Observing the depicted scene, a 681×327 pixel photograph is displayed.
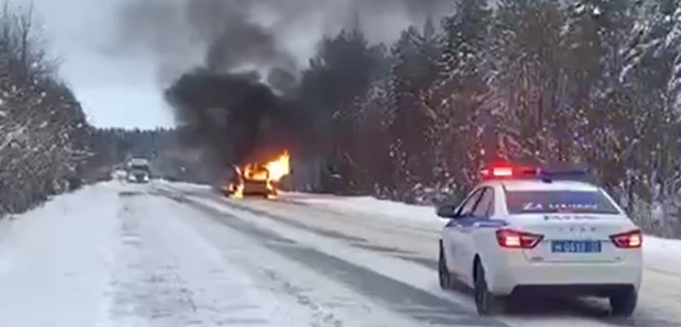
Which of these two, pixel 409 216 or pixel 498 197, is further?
pixel 409 216

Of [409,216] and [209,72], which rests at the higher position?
[209,72]

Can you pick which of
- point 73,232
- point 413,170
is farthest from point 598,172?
point 413,170

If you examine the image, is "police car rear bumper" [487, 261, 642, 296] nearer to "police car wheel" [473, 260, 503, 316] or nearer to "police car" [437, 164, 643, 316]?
"police car" [437, 164, 643, 316]

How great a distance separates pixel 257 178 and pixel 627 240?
222 feet

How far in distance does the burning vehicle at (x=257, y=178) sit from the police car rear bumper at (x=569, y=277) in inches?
2517

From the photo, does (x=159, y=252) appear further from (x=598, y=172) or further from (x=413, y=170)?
(x=413, y=170)

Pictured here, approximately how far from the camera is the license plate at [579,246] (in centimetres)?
1345

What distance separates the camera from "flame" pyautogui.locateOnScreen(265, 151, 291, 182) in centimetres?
8350

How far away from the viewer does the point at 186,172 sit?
138 meters

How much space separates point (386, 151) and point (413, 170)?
6.27 metres

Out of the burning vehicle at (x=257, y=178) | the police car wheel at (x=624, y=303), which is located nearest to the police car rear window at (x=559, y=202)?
the police car wheel at (x=624, y=303)

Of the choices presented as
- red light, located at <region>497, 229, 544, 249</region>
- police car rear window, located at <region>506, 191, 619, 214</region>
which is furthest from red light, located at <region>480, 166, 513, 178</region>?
red light, located at <region>497, 229, 544, 249</region>

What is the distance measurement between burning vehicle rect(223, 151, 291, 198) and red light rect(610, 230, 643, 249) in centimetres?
6397

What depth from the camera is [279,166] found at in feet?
282
